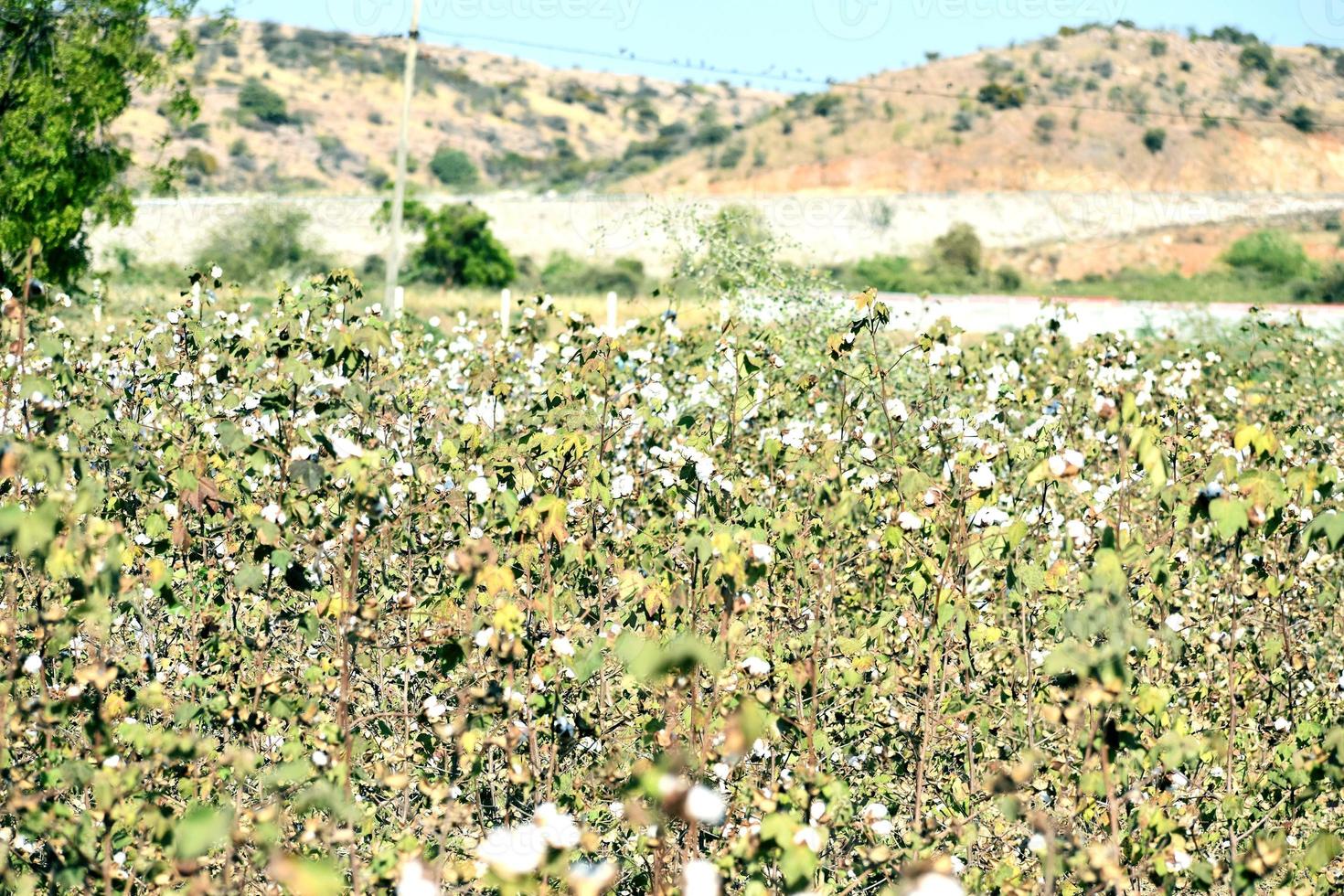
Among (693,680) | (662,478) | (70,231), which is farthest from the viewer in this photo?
(70,231)

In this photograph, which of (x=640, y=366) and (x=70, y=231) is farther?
(x=70, y=231)

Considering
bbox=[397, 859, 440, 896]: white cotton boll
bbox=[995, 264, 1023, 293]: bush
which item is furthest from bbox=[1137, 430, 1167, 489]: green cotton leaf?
bbox=[995, 264, 1023, 293]: bush

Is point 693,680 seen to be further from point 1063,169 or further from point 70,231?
point 1063,169

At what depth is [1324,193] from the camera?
2434 inches

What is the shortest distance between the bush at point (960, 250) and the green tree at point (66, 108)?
36.3m

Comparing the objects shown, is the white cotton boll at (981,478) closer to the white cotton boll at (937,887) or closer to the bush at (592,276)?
the white cotton boll at (937,887)

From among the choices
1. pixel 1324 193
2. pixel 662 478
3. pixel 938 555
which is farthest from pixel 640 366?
pixel 1324 193

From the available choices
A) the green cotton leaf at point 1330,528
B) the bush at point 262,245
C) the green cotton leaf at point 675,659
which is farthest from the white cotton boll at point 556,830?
the bush at point 262,245

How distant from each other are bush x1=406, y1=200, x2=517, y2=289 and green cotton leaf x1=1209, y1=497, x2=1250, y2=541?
39.2m

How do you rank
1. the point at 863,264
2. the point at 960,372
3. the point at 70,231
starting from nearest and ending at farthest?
the point at 960,372 < the point at 70,231 < the point at 863,264

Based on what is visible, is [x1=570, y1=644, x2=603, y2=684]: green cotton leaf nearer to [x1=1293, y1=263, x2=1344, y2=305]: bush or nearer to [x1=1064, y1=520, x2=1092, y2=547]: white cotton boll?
[x1=1064, y1=520, x2=1092, y2=547]: white cotton boll

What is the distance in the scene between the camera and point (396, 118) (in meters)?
99.4

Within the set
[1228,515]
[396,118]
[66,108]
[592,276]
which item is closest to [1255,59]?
[396,118]

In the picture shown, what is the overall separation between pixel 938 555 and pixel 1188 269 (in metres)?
52.3
